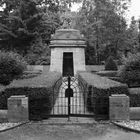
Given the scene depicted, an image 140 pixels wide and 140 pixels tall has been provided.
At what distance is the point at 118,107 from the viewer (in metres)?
6.46

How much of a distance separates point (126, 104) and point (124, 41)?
18.8 metres

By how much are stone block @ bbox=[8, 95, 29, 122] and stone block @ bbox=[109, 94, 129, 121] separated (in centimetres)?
259

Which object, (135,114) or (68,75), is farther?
(68,75)

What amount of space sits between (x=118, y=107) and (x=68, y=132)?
1785mm

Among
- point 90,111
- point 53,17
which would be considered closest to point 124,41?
point 53,17

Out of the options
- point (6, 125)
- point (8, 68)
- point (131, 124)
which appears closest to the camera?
point (131, 124)

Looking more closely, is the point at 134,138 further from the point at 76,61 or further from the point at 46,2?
the point at 46,2

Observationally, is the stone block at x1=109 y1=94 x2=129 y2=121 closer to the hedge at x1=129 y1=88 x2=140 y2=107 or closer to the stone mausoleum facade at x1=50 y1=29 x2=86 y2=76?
the hedge at x1=129 y1=88 x2=140 y2=107

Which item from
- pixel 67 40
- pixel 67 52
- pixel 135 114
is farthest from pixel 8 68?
pixel 67 40

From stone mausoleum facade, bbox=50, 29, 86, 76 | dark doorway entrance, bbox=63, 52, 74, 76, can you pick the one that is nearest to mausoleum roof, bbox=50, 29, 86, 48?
stone mausoleum facade, bbox=50, 29, 86, 76

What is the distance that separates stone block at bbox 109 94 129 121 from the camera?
6406 mm

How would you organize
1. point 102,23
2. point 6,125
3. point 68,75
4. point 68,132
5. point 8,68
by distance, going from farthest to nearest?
point 102,23 → point 8,68 → point 68,75 → point 6,125 → point 68,132

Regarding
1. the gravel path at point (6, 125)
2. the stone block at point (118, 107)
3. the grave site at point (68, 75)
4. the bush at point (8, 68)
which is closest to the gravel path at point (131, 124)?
the grave site at point (68, 75)

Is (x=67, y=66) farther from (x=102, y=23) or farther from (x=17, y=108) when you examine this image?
(x=17, y=108)
